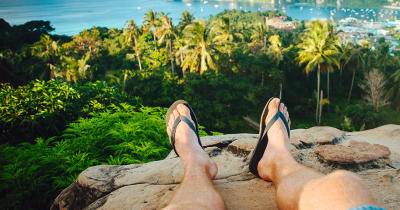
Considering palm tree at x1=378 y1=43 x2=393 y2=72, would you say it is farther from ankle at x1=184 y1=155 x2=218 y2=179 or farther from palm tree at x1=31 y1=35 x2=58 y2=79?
palm tree at x1=31 y1=35 x2=58 y2=79

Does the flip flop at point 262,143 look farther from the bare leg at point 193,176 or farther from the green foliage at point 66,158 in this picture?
the green foliage at point 66,158

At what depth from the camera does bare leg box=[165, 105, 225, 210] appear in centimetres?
113

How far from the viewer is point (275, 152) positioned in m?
1.74

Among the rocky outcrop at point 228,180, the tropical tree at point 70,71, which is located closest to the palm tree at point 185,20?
the tropical tree at point 70,71

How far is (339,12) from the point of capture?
374ft

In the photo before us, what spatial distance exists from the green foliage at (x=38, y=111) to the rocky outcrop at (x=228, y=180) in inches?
77.0

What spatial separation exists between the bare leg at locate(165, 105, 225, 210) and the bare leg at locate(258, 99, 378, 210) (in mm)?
374

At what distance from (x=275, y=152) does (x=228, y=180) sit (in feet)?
1.45

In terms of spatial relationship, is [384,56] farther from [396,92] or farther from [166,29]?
[166,29]

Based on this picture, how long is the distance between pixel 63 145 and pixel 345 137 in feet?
11.0

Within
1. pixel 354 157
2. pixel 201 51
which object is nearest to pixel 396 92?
pixel 201 51

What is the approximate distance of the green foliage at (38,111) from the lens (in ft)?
10.5

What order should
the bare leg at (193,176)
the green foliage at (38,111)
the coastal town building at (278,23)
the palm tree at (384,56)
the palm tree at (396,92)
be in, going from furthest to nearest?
the coastal town building at (278,23) < the palm tree at (384,56) < the palm tree at (396,92) < the green foliage at (38,111) < the bare leg at (193,176)

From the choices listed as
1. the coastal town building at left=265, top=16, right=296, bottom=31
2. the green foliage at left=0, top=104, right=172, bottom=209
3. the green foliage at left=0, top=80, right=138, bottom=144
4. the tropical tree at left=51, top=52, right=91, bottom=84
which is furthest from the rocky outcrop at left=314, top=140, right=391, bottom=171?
the coastal town building at left=265, top=16, right=296, bottom=31
